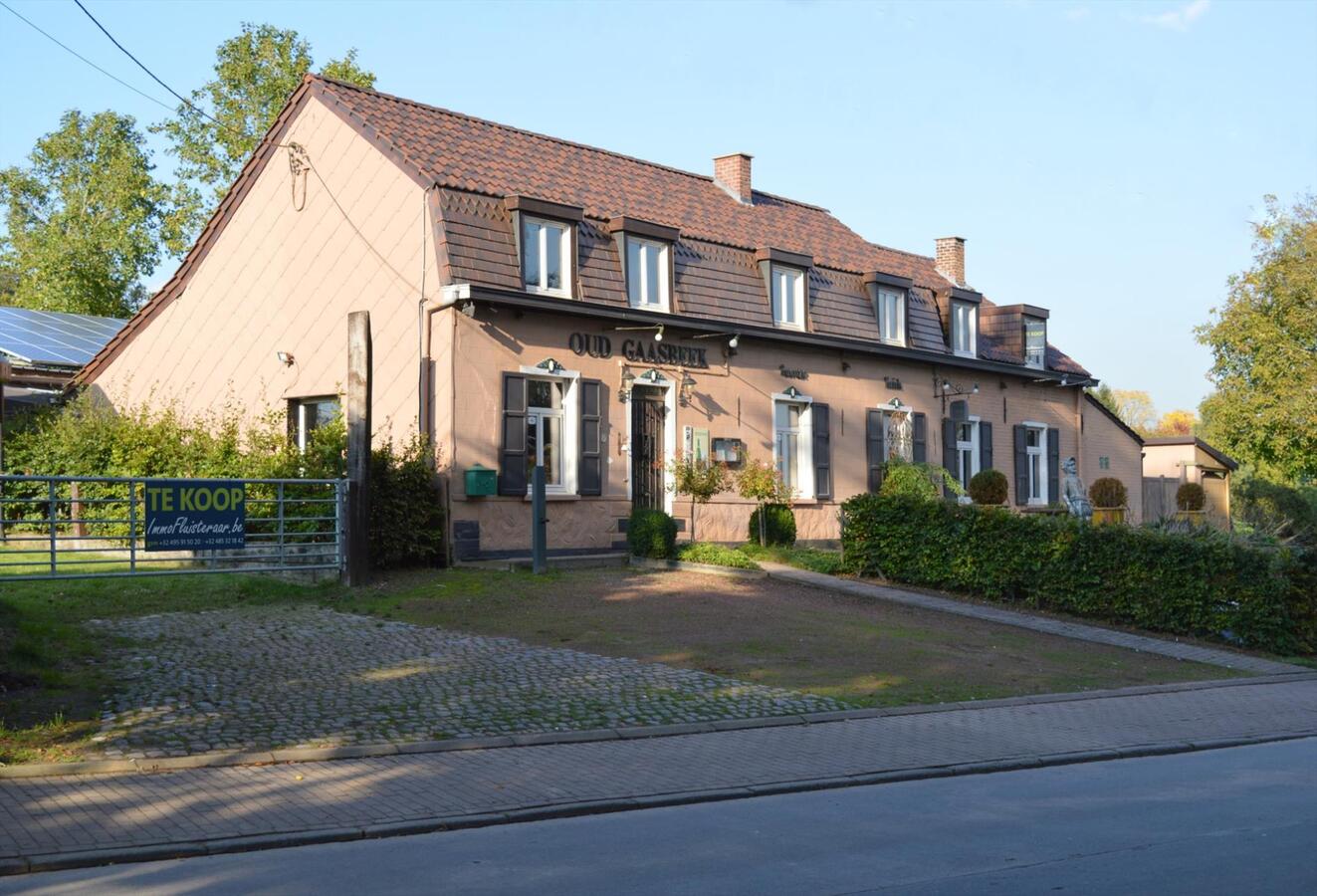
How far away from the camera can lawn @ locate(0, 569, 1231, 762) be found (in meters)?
12.3

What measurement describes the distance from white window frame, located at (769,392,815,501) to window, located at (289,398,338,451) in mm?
8611

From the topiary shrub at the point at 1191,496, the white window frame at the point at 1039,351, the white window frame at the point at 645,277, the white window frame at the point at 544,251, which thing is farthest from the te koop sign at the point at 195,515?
the topiary shrub at the point at 1191,496

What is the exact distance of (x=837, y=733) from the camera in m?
10.9

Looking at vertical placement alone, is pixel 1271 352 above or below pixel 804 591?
above

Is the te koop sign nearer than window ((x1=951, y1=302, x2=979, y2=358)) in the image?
Yes

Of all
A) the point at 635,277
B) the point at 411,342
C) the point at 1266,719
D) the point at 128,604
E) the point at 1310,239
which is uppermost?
the point at 1310,239

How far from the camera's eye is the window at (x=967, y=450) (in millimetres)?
30203

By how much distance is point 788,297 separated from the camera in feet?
84.5

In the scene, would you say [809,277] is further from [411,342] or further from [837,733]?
[837,733]

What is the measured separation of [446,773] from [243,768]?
135cm

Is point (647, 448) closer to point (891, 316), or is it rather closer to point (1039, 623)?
point (1039, 623)

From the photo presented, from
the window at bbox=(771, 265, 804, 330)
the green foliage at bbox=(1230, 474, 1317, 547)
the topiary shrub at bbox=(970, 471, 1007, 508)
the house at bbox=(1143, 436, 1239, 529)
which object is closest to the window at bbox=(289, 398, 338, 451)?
the window at bbox=(771, 265, 804, 330)

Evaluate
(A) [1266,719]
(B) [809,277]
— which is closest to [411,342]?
(B) [809,277]

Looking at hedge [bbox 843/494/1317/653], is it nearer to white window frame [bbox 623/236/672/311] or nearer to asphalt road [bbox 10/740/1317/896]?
white window frame [bbox 623/236/672/311]
